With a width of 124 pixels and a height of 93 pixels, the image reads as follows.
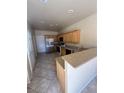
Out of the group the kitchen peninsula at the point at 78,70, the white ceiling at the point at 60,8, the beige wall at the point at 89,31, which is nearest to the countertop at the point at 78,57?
the kitchen peninsula at the point at 78,70

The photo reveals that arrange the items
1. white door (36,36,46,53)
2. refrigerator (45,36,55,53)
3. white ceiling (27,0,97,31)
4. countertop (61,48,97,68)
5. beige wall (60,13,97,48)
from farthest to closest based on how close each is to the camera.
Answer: refrigerator (45,36,55,53)
white door (36,36,46,53)
beige wall (60,13,97,48)
white ceiling (27,0,97,31)
countertop (61,48,97,68)

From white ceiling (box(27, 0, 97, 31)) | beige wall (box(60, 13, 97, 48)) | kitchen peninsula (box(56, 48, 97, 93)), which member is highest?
white ceiling (box(27, 0, 97, 31))

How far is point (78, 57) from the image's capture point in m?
2.22

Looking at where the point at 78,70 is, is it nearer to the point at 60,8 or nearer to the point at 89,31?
the point at 60,8

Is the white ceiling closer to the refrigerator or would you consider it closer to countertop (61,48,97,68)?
countertop (61,48,97,68)

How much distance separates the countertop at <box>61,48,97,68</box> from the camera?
1.97 metres

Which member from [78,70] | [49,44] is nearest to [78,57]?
[78,70]

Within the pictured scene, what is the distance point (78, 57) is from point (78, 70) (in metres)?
0.29

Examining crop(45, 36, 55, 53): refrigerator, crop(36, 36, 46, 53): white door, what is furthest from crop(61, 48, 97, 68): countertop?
crop(36, 36, 46, 53): white door
